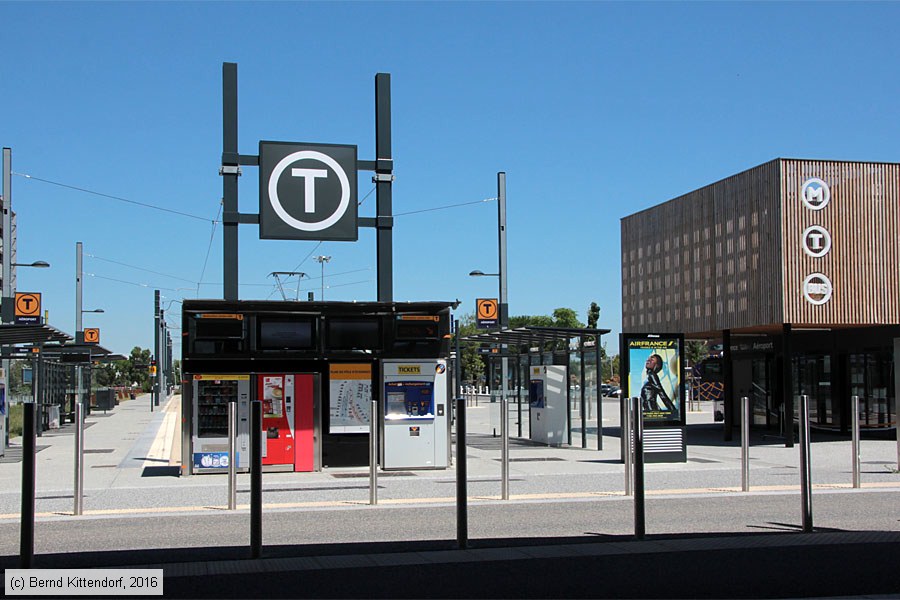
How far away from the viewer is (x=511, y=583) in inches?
303

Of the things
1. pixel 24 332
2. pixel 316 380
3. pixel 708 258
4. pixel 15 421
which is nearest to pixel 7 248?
pixel 15 421

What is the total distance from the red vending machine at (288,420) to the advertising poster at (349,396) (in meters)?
0.47

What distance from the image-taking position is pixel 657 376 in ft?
67.1

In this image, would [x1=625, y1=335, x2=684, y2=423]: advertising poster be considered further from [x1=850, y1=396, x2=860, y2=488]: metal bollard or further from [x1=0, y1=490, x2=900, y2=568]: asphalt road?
[x1=0, y1=490, x2=900, y2=568]: asphalt road

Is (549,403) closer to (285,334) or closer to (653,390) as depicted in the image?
(653,390)

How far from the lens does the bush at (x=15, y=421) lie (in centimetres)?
3373

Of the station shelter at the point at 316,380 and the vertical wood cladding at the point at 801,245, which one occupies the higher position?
the vertical wood cladding at the point at 801,245

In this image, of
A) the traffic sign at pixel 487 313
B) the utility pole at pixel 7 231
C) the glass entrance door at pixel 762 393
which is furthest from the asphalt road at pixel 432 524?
the traffic sign at pixel 487 313

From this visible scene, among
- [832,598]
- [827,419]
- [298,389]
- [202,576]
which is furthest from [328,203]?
[827,419]

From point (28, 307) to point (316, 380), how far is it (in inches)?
631

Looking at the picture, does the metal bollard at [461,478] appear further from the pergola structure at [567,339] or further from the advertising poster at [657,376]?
the pergola structure at [567,339]

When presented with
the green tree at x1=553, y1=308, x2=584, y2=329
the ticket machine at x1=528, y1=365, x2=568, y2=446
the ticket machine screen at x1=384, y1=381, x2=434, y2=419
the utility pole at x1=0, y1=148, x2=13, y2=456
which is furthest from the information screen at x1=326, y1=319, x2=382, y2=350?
the green tree at x1=553, y1=308, x2=584, y2=329

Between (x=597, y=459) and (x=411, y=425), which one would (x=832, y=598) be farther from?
(x=597, y=459)

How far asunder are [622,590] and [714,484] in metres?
9.38
